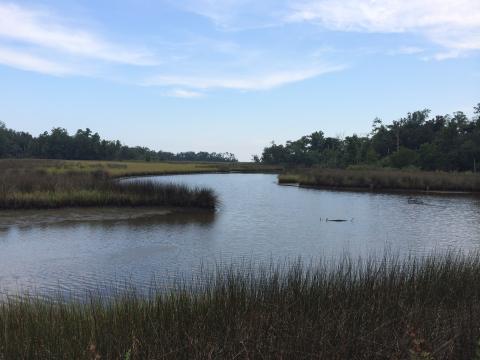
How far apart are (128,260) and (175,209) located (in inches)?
459

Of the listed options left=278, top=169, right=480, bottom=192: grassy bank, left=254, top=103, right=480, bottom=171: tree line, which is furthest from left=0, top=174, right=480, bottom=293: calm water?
left=254, top=103, right=480, bottom=171: tree line

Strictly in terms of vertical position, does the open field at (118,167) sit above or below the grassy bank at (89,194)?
above

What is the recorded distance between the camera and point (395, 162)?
222 ft

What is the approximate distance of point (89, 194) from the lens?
24.1 m

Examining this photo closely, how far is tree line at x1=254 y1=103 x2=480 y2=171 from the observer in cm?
6431

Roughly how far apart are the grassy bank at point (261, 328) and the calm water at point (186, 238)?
12.6 ft

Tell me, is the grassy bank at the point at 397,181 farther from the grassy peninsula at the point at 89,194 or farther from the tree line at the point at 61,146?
the tree line at the point at 61,146

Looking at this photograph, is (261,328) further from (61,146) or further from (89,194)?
(61,146)

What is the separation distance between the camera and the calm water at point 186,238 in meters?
11.1

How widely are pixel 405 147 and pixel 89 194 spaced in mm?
68564

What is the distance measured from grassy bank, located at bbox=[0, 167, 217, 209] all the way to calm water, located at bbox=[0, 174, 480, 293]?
1.56 m

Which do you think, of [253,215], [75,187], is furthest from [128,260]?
[75,187]

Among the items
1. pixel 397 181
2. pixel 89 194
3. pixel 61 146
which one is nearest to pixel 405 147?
pixel 397 181

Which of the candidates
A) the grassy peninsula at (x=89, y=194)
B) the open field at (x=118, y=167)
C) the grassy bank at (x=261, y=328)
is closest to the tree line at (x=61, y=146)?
the open field at (x=118, y=167)
